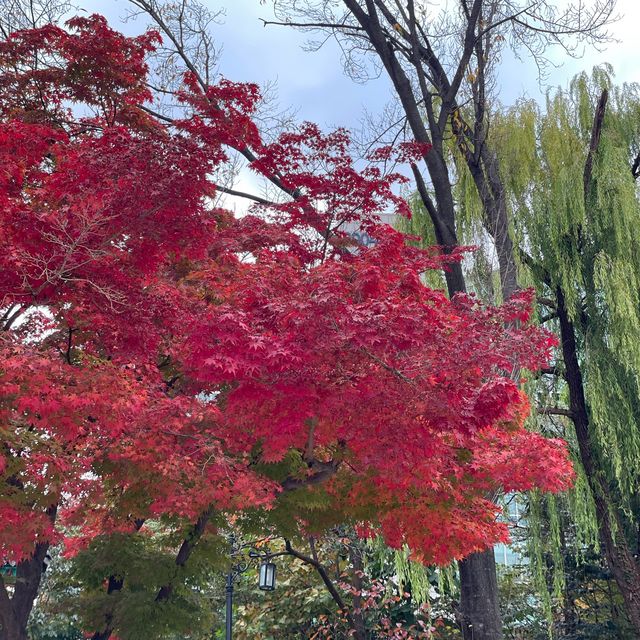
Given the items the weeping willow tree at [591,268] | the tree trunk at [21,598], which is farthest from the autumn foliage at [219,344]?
the weeping willow tree at [591,268]

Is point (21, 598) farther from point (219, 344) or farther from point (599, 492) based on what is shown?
point (599, 492)

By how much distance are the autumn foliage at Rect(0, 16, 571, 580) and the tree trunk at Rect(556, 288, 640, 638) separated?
2.86 meters

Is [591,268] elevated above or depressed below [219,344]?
above

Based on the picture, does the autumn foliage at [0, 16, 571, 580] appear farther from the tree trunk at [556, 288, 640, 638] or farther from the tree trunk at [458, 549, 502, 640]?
the tree trunk at [556, 288, 640, 638]

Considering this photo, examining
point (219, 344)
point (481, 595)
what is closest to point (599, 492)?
point (481, 595)

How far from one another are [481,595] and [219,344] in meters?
4.56

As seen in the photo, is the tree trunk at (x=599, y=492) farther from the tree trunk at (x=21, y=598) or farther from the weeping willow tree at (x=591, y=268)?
the tree trunk at (x=21, y=598)

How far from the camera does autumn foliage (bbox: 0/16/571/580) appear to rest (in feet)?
15.7

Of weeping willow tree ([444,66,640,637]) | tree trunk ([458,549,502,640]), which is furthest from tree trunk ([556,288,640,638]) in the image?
tree trunk ([458,549,502,640])

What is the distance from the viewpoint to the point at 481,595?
7.42 metres

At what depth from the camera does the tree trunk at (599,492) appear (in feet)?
30.6

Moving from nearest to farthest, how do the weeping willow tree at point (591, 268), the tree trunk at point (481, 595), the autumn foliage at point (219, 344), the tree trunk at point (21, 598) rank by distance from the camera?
the autumn foliage at point (219, 344)
the tree trunk at point (21, 598)
the tree trunk at point (481, 595)
the weeping willow tree at point (591, 268)

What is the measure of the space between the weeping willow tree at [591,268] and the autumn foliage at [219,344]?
259 cm

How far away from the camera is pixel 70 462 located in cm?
538
